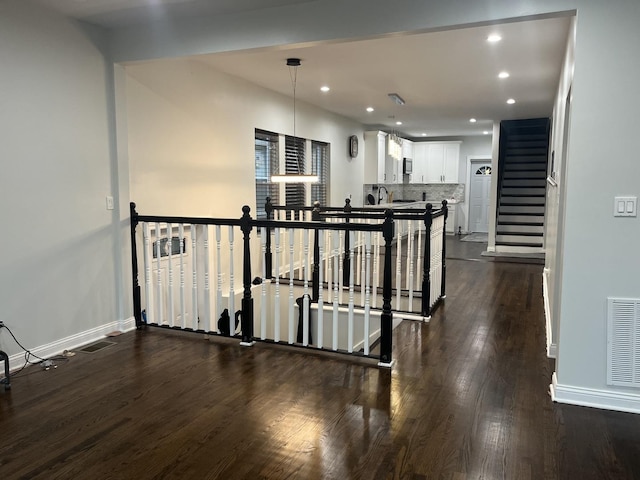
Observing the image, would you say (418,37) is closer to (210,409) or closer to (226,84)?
(226,84)

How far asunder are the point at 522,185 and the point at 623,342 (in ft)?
27.2

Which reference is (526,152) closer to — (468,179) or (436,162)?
(468,179)

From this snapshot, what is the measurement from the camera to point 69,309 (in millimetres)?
3762

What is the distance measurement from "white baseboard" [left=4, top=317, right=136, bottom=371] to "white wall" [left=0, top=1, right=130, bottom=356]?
0.04m

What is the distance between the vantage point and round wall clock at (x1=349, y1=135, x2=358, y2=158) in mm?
9320

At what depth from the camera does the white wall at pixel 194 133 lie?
4438 mm

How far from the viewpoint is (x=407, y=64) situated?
4992mm

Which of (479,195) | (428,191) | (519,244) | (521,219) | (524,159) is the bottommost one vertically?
(519,244)

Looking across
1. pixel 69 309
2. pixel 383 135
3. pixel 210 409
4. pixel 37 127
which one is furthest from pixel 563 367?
pixel 383 135

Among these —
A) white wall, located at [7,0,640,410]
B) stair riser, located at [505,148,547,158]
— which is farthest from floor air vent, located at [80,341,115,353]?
stair riser, located at [505,148,547,158]

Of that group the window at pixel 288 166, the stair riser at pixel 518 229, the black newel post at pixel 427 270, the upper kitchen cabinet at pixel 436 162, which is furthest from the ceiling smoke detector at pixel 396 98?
the upper kitchen cabinet at pixel 436 162

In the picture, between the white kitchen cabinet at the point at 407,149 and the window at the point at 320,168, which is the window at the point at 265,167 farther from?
the white kitchen cabinet at the point at 407,149

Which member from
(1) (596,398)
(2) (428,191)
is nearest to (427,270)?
(1) (596,398)

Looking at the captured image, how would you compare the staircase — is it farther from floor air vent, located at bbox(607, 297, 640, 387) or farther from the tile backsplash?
floor air vent, located at bbox(607, 297, 640, 387)
